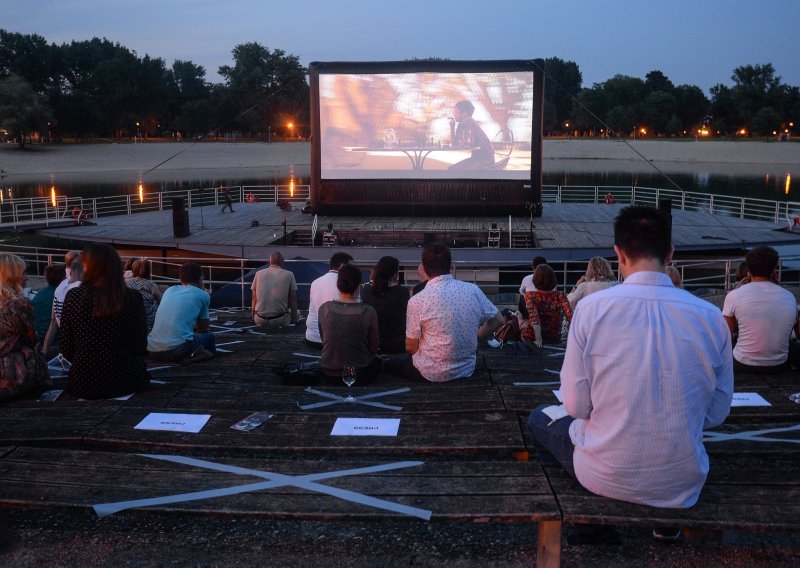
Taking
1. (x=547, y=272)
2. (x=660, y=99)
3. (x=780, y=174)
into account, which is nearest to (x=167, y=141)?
(x=660, y=99)

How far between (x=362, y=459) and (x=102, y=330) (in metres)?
1.55

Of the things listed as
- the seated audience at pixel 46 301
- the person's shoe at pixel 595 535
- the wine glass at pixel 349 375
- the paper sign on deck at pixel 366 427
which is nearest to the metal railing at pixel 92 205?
the seated audience at pixel 46 301

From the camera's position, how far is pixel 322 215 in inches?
885

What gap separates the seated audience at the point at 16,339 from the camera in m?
3.65

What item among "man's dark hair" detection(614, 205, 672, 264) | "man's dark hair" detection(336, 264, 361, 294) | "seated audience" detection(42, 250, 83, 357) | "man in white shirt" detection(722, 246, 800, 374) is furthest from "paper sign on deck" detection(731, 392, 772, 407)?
"seated audience" detection(42, 250, 83, 357)

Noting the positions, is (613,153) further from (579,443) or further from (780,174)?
(579,443)

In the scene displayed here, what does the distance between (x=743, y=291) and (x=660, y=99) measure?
272ft

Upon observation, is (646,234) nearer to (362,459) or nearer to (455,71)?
(362,459)

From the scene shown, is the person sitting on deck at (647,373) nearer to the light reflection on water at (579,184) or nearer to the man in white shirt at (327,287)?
the man in white shirt at (327,287)

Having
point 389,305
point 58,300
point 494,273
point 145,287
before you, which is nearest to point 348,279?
point 389,305

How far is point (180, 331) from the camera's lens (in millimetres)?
4832

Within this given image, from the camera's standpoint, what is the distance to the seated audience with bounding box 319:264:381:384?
4125 millimetres

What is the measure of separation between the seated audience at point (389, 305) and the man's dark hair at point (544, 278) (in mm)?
1041

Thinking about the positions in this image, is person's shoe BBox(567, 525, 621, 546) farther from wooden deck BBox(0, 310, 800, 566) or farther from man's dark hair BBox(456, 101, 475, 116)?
man's dark hair BBox(456, 101, 475, 116)
